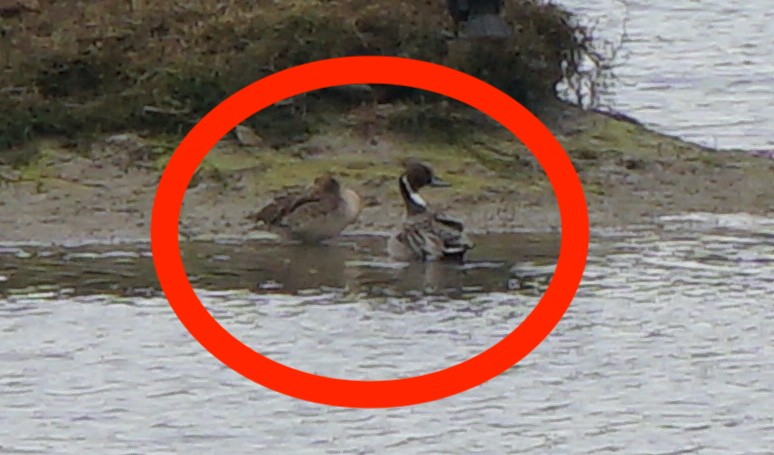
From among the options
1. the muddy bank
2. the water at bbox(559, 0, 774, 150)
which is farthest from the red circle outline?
the water at bbox(559, 0, 774, 150)

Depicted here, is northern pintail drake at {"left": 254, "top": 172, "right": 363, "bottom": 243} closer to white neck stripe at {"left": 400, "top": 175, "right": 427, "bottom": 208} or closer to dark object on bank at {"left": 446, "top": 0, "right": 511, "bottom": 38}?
white neck stripe at {"left": 400, "top": 175, "right": 427, "bottom": 208}

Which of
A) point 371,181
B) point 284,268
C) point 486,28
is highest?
point 486,28

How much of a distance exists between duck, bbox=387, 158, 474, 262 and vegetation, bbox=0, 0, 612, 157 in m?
2.19

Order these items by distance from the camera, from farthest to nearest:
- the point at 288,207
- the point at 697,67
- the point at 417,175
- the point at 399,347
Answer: the point at 697,67, the point at 417,175, the point at 288,207, the point at 399,347

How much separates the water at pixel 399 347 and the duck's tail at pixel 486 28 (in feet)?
6.90

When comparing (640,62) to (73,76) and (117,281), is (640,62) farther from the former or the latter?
(117,281)

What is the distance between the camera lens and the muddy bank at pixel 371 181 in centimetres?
1385

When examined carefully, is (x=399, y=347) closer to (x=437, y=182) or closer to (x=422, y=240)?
(x=422, y=240)

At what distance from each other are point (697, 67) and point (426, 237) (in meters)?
7.64

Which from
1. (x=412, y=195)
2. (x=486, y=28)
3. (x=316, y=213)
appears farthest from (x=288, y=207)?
(x=486, y=28)

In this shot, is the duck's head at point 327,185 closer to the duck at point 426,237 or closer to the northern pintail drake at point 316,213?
the northern pintail drake at point 316,213

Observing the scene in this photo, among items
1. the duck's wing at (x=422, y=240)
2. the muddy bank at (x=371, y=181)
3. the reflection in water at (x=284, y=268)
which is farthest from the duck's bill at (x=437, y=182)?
the duck's wing at (x=422, y=240)

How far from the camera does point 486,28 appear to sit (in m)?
15.4

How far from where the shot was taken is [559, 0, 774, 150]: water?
17031 millimetres
